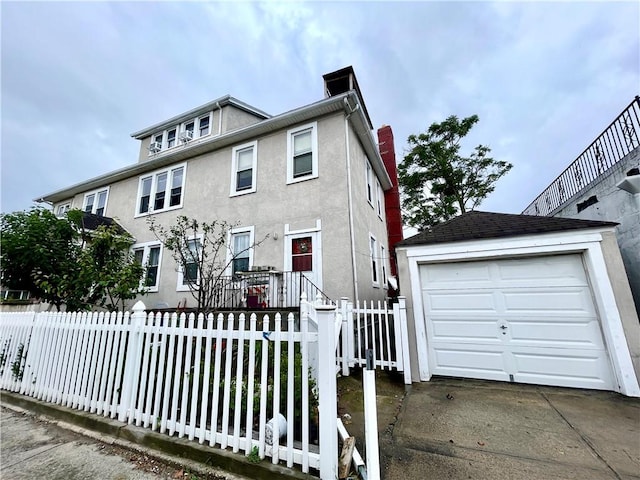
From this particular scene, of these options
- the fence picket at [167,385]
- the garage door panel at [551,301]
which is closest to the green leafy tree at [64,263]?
the fence picket at [167,385]

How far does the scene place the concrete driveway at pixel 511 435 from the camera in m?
2.40

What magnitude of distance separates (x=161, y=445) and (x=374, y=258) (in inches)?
310

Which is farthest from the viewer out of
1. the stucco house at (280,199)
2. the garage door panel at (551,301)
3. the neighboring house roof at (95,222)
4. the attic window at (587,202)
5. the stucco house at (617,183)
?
the neighboring house roof at (95,222)

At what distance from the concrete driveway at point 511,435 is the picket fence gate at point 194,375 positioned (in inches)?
38.0

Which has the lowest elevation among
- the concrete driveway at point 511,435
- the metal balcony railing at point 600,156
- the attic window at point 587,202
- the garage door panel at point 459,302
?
the concrete driveway at point 511,435

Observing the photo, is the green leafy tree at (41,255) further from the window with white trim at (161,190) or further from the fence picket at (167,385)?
the fence picket at (167,385)

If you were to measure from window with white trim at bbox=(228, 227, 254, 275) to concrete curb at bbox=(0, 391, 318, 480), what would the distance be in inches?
194

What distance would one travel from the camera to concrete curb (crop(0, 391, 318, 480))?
7.22ft

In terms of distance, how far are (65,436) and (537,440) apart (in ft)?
19.1

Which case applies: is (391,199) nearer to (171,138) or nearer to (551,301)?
(551,301)

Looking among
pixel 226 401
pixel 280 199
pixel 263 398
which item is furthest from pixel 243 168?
pixel 263 398

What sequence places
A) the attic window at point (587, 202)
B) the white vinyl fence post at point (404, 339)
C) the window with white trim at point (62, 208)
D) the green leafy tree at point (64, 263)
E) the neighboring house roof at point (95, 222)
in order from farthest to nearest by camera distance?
1. the window with white trim at point (62, 208)
2. the neighboring house roof at point (95, 222)
3. the attic window at point (587, 202)
4. the green leafy tree at point (64, 263)
5. the white vinyl fence post at point (404, 339)

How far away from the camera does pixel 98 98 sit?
14.8 m

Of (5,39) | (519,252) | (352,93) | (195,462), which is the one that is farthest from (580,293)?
(5,39)
